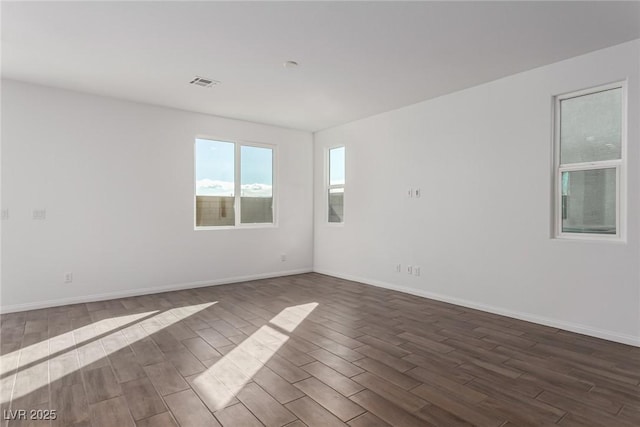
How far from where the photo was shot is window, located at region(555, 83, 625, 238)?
10.8ft

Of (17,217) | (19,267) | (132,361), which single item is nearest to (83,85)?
(17,217)

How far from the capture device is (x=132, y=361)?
Answer: 9.11ft

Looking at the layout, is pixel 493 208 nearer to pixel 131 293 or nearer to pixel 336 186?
pixel 336 186

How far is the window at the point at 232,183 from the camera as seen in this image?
5.62m

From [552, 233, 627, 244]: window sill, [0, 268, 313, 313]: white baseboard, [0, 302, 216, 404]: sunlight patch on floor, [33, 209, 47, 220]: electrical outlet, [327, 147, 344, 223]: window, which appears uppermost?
[327, 147, 344, 223]: window

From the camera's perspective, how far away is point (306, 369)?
8.64ft

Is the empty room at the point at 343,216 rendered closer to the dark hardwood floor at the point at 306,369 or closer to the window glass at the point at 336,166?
the dark hardwood floor at the point at 306,369

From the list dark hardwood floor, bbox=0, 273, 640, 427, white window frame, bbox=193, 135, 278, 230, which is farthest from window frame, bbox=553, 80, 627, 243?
white window frame, bbox=193, 135, 278, 230

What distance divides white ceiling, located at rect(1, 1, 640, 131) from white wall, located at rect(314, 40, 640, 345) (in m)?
0.31

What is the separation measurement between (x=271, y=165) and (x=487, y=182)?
373 cm

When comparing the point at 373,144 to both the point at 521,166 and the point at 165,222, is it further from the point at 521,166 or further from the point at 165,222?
the point at 165,222

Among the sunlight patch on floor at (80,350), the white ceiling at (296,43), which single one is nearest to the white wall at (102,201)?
the white ceiling at (296,43)

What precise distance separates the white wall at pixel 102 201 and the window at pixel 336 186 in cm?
154

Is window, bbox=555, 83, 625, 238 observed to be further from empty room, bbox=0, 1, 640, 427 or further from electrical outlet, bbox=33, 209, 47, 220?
electrical outlet, bbox=33, 209, 47, 220
